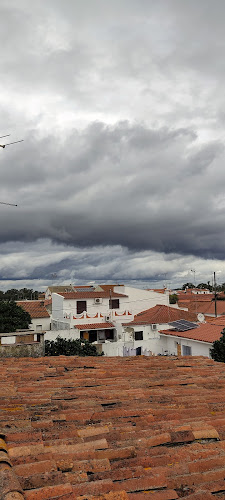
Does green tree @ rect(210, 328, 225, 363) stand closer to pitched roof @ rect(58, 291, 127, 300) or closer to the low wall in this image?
the low wall

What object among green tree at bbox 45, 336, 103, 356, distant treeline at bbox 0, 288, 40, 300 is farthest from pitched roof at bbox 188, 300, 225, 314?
distant treeline at bbox 0, 288, 40, 300

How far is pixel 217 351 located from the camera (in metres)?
17.8

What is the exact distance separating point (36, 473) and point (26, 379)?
4.13 metres

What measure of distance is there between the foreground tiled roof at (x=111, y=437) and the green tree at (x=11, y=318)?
28.4 meters

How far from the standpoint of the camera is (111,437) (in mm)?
3754

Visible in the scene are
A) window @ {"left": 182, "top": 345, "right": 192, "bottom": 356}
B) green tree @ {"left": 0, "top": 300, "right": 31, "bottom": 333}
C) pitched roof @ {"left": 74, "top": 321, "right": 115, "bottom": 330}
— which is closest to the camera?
window @ {"left": 182, "top": 345, "right": 192, "bottom": 356}

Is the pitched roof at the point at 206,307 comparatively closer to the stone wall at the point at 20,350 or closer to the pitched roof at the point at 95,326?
the pitched roof at the point at 95,326

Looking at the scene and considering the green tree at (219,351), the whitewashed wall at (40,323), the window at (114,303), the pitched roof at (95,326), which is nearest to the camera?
the green tree at (219,351)

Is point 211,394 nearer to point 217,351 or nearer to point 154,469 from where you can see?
point 154,469

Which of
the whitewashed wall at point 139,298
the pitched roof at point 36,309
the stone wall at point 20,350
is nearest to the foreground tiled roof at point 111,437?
the stone wall at point 20,350

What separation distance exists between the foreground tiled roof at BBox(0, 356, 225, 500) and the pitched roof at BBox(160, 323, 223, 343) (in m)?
16.3

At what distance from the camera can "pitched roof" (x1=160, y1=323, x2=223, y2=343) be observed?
22538 millimetres

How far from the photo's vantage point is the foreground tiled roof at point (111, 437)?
2699 millimetres

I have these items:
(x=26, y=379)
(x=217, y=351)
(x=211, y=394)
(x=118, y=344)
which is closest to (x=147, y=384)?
(x=211, y=394)
